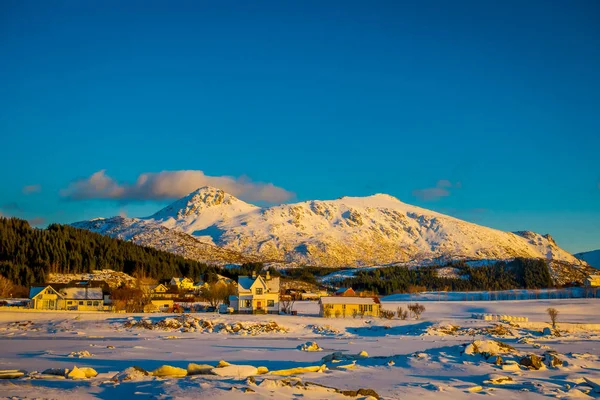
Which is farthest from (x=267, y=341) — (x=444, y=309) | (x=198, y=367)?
(x=444, y=309)

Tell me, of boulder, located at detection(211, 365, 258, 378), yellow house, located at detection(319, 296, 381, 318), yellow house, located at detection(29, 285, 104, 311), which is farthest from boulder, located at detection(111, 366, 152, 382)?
yellow house, located at detection(29, 285, 104, 311)

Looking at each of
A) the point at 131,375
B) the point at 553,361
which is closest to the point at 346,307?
the point at 553,361

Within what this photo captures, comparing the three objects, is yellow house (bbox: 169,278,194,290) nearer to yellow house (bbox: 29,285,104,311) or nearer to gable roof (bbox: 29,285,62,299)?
yellow house (bbox: 29,285,104,311)

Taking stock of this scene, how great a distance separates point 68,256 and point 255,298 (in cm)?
8203

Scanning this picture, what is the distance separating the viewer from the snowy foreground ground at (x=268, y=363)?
1952 cm

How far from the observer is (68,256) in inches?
5679

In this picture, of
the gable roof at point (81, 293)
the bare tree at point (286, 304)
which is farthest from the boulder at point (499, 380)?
the gable roof at point (81, 293)

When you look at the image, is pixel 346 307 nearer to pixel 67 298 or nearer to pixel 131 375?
pixel 67 298

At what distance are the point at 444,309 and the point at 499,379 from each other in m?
87.2

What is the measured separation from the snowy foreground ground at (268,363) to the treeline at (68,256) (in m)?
83.1

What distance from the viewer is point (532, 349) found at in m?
38.0

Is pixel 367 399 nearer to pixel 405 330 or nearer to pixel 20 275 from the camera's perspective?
pixel 405 330

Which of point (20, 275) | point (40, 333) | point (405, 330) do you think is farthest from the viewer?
point (20, 275)

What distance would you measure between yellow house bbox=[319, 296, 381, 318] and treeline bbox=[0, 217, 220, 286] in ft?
233
